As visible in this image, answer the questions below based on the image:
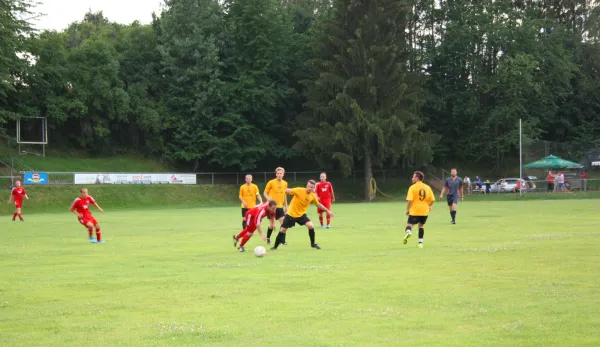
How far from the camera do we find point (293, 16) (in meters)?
81.4

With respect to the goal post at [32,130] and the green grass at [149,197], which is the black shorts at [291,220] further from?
the goal post at [32,130]

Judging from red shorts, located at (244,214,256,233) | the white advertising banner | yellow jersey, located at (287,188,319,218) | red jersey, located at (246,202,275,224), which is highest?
the white advertising banner

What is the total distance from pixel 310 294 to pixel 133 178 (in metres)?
52.7

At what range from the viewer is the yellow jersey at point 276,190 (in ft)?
80.6

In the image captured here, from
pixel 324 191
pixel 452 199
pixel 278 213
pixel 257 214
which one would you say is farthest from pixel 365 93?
pixel 257 214

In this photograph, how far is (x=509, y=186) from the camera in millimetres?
69000

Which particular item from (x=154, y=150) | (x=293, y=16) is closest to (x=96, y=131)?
(x=154, y=150)

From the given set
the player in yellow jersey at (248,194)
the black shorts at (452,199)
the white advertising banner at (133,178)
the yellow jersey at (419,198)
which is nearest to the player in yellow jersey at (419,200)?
the yellow jersey at (419,198)

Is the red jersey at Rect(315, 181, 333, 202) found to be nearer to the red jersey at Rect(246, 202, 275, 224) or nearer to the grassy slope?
the red jersey at Rect(246, 202, 275, 224)

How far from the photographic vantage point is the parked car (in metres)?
62.8

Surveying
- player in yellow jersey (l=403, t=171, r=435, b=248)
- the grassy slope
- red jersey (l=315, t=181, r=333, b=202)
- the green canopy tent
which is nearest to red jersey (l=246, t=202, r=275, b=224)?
player in yellow jersey (l=403, t=171, r=435, b=248)

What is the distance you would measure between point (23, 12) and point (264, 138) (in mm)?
24963

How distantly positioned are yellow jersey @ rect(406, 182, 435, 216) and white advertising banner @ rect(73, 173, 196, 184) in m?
44.4

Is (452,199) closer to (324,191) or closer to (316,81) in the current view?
(324,191)
